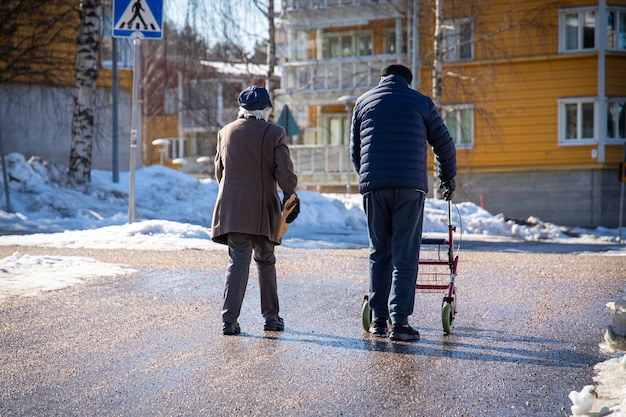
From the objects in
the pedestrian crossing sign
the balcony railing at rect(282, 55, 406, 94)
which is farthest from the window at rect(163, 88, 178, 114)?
the pedestrian crossing sign

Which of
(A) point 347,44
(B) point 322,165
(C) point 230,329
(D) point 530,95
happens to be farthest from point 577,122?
(C) point 230,329

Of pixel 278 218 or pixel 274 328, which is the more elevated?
pixel 278 218

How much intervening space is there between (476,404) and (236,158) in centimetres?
300

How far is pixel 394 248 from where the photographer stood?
6.96m

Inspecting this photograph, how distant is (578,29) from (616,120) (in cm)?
334

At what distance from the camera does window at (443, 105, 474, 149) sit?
117ft

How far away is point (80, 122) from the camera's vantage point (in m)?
22.3

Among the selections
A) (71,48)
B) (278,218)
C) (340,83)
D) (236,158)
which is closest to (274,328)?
(278,218)

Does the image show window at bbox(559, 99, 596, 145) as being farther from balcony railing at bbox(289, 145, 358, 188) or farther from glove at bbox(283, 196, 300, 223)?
glove at bbox(283, 196, 300, 223)

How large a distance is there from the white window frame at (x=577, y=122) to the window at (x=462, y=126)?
305cm

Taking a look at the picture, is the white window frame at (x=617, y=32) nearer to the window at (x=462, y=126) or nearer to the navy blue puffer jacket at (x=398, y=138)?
the window at (x=462, y=126)

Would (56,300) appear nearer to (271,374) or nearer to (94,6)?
(271,374)

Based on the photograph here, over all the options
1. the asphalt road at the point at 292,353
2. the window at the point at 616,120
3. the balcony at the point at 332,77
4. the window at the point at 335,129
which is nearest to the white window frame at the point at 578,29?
the window at the point at 616,120

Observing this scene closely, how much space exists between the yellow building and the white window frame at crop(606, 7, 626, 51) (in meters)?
0.03
